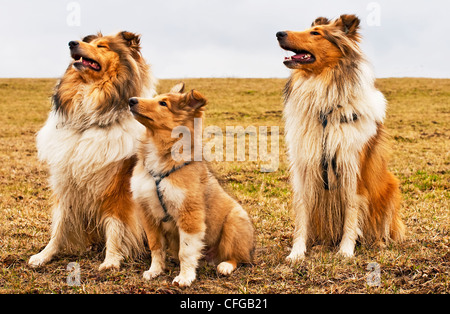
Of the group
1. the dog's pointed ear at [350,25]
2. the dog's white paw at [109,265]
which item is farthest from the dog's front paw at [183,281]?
the dog's pointed ear at [350,25]

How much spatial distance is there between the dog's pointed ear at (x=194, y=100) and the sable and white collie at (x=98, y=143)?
0.69 metres

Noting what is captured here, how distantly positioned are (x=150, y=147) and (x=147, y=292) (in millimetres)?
1216

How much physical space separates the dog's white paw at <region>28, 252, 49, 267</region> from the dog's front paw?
1474 millimetres

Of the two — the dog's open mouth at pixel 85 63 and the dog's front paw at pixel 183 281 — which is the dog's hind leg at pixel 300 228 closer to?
the dog's front paw at pixel 183 281

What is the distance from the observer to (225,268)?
3.99m

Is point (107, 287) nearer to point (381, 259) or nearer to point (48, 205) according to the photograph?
point (381, 259)

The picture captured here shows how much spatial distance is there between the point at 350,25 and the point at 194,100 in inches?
70.3

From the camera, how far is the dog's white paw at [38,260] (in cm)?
433

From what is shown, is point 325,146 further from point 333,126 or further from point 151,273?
point 151,273

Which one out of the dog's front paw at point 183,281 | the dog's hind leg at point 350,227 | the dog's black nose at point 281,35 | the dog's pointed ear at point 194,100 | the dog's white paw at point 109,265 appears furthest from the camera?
the dog's hind leg at point 350,227

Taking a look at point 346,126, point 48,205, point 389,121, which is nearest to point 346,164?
point 346,126

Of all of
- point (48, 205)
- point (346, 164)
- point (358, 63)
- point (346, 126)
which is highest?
point (358, 63)

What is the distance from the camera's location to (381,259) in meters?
4.26

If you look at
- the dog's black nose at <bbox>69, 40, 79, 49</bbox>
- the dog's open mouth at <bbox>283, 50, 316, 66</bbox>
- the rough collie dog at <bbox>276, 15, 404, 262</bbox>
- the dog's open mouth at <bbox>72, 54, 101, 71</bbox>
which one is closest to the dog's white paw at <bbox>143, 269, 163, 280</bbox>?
the rough collie dog at <bbox>276, 15, 404, 262</bbox>
